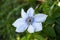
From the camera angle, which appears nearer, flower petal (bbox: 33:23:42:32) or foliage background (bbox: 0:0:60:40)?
flower petal (bbox: 33:23:42:32)

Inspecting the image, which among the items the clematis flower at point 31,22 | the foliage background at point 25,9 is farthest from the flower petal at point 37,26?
the foliage background at point 25,9

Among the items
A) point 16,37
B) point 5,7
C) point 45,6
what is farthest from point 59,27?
point 5,7

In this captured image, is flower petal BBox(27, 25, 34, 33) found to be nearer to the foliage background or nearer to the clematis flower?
the clematis flower

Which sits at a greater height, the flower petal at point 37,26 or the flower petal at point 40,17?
the flower petal at point 40,17

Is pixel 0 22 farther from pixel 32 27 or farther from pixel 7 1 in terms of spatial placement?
pixel 32 27

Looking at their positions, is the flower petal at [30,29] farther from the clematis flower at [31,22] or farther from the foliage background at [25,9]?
the foliage background at [25,9]

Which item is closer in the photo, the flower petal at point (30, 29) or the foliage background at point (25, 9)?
the flower petal at point (30, 29)

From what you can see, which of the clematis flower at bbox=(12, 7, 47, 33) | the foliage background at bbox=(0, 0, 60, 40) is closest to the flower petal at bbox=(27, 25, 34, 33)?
the clematis flower at bbox=(12, 7, 47, 33)
